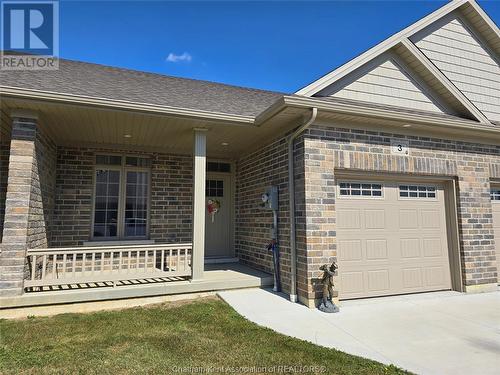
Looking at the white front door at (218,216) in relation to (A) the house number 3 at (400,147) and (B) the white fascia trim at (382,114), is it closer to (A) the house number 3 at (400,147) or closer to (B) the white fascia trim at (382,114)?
(B) the white fascia trim at (382,114)

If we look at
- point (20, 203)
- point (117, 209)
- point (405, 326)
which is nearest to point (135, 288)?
point (20, 203)

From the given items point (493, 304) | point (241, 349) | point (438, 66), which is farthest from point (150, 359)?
point (438, 66)

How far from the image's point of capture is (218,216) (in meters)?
8.25

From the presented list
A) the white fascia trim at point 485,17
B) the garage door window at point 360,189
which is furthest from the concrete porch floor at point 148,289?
the white fascia trim at point 485,17

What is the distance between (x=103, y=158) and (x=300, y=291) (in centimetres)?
539

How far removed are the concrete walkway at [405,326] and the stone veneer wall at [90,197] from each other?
9.10 feet

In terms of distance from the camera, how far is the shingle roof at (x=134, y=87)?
5.20 m

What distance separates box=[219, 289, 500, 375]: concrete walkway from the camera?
3.27m

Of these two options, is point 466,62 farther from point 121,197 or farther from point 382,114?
point 121,197

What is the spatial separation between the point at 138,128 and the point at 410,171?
5.30 m

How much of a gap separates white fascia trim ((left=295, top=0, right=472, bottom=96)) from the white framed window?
436 centimetres

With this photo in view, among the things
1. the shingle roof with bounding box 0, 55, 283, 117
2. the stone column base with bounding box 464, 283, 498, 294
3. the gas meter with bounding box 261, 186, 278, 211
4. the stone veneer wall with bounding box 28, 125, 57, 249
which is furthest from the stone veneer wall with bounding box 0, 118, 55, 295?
the stone column base with bounding box 464, 283, 498, 294

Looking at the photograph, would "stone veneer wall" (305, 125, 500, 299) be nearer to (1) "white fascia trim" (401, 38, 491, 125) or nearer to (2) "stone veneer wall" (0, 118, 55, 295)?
(1) "white fascia trim" (401, 38, 491, 125)

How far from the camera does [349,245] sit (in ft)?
18.0
